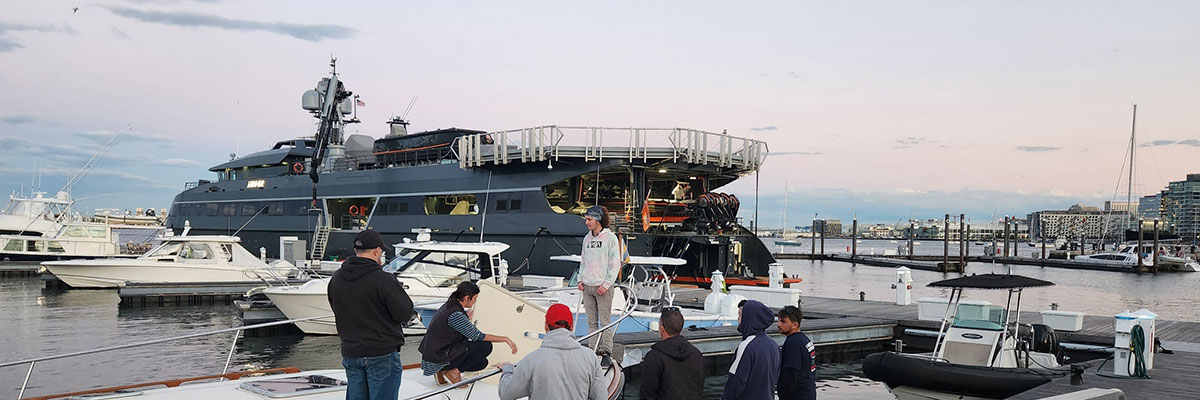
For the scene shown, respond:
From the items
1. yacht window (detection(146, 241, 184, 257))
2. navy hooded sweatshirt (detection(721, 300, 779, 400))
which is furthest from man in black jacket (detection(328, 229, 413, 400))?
yacht window (detection(146, 241, 184, 257))

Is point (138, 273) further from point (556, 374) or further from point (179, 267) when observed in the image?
point (556, 374)

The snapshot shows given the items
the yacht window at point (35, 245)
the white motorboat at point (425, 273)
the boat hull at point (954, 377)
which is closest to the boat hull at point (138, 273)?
the white motorboat at point (425, 273)

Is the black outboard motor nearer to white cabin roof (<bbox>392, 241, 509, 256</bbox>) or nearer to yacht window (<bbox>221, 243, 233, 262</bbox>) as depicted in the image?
white cabin roof (<bbox>392, 241, 509, 256</bbox>)

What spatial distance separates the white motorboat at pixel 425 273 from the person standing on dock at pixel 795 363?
38.5 ft

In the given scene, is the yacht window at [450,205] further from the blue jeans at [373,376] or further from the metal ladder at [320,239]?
the blue jeans at [373,376]

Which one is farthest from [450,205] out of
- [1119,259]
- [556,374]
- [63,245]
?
[1119,259]

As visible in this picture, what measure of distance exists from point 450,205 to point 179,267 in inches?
440

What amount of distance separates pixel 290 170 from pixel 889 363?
39803 millimetres

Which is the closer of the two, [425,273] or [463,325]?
[463,325]

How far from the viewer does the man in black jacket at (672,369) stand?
6.17 metres

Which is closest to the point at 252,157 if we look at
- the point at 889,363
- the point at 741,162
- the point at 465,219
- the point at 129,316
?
the point at 465,219

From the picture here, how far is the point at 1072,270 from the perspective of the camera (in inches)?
2948

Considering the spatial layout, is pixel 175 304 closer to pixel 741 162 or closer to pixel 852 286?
pixel 741 162

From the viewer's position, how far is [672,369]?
20.2 ft
